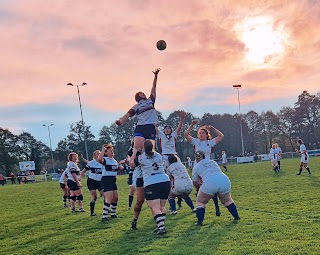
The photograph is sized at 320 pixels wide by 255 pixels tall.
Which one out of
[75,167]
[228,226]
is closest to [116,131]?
[75,167]

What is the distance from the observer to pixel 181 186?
1072cm

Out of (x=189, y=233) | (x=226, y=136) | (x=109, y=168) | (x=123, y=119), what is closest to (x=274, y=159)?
(x=109, y=168)

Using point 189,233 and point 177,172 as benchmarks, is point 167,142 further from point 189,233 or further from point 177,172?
point 189,233

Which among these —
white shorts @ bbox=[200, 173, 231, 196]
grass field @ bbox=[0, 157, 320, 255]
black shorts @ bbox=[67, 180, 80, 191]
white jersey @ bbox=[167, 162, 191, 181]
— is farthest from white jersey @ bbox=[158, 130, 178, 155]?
black shorts @ bbox=[67, 180, 80, 191]

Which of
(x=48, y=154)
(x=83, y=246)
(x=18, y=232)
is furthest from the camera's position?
(x=48, y=154)

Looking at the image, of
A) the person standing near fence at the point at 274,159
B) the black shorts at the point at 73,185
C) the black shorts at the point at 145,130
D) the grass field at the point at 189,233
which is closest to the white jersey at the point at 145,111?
the black shorts at the point at 145,130

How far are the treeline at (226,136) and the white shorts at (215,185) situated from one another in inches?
3099

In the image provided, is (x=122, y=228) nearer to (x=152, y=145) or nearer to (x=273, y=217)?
(x=152, y=145)

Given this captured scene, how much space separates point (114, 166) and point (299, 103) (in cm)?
8505

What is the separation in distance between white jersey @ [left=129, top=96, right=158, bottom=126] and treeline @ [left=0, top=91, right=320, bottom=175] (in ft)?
255

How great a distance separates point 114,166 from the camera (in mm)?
11539

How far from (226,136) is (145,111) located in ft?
291

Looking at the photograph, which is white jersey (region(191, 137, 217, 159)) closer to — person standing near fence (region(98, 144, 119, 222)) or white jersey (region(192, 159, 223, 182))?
white jersey (region(192, 159, 223, 182))

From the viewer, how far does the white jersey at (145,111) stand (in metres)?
9.66
